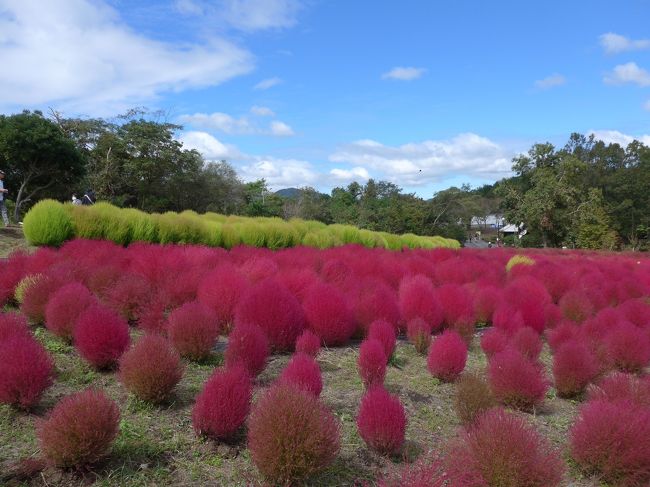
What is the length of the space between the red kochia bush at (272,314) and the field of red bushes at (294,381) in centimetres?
1

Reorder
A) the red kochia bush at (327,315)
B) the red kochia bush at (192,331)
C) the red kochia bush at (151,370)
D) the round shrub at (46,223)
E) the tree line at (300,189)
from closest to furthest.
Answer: the red kochia bush at (151,370), the red kochia bush at (192,331), the red kochia bush at (327,315), the round shrub at (46,223), the tree line at (300,189)

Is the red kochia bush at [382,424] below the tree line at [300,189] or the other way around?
below

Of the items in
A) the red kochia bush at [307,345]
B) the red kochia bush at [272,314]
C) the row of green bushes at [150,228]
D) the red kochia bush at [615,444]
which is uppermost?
the row of green bushes at [150,228]

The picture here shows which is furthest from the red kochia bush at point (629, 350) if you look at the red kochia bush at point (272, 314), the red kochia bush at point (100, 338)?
A: the red kochia bush at point (100, 338)

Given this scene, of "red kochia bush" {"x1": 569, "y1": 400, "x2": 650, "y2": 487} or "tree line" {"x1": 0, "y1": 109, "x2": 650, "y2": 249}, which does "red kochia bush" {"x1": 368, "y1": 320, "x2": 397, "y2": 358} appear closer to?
"red kochia bush" {"x1": 569, "y1": 400, "x2": 650, "y2": 487}

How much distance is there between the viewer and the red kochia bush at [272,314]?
388 centimetres

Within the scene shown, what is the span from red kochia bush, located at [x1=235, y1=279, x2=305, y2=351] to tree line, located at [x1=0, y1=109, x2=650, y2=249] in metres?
14.8

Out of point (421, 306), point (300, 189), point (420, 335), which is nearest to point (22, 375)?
point (420, 335)

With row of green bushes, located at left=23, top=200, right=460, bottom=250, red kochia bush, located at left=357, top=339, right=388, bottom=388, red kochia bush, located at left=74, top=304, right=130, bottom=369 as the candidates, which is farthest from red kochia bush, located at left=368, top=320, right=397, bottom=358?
row of green bushes, located at left=23, top=200, right=460, bottom=250

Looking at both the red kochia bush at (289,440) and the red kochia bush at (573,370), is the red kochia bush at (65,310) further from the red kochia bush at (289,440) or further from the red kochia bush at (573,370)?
the red kochia bush at (573,370)

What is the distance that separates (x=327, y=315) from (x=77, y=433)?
7.73 ft

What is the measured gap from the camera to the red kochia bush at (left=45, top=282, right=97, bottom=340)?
3.64 m

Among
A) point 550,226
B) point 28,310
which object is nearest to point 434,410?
point 28,310

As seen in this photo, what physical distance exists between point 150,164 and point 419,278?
25369mm
